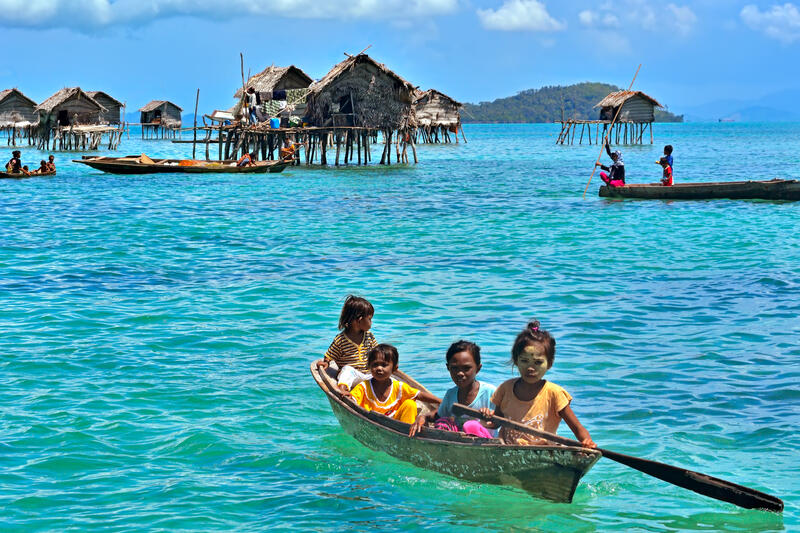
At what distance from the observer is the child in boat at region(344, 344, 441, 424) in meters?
6.57

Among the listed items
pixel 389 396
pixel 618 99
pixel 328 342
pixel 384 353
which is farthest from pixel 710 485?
A: pixel 618 99

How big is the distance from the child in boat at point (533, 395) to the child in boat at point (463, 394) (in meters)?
0.16

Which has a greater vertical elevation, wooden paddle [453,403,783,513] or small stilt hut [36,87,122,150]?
small stilt hut [36,87,122,150]

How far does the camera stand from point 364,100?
39.1m

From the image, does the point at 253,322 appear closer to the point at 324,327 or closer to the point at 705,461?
the point at 324,327

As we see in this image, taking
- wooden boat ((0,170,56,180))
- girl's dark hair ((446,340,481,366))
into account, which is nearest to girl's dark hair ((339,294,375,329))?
girl's dark hair ((446,340,481,366))

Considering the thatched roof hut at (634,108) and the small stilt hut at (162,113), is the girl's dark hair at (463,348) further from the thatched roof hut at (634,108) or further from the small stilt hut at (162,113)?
the small stilt hut at (162,113)

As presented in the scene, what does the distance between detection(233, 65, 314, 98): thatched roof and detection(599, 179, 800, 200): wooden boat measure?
26133mm

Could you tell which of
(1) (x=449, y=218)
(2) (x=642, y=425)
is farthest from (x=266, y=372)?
(1) (x=449, y=218)

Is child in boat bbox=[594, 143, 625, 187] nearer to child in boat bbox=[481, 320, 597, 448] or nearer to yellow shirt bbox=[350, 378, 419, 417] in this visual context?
yellow shirt bbox=[350, 378, 419, 417]

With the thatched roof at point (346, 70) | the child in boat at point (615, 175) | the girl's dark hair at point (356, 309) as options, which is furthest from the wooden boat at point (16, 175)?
the girl's dark hair at point (356, 309)

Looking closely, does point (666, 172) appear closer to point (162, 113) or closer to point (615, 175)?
point (615, 175)

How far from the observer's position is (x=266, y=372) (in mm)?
8961

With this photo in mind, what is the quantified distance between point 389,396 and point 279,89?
140ft
